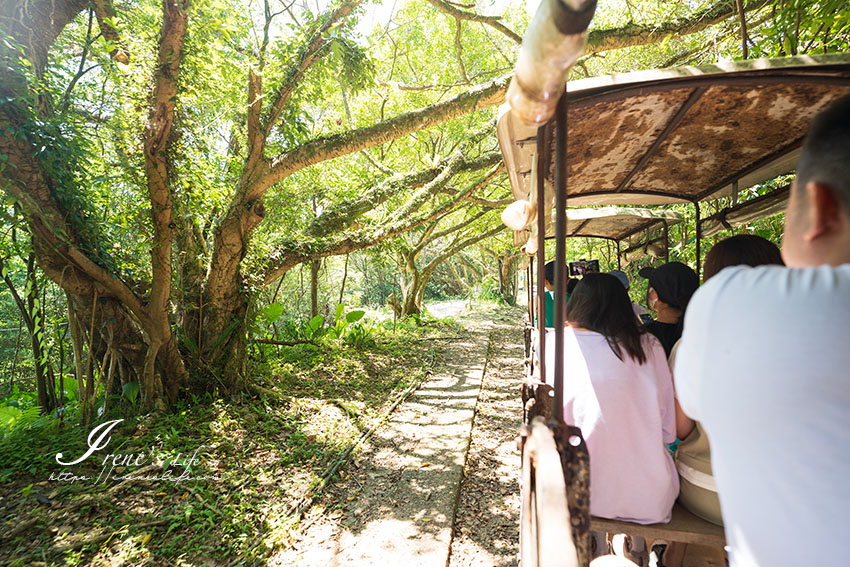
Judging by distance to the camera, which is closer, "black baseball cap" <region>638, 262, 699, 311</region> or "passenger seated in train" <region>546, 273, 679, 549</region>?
"passenger seated in train" <region>546, 273, 679, 549</region>

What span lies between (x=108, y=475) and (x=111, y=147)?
4208 mm

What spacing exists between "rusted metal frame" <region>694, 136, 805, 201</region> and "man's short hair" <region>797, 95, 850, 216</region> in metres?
2.38

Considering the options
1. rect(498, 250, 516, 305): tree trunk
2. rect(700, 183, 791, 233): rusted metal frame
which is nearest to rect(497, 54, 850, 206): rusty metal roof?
rect(700, 183, 791, 233): rusted metal frame

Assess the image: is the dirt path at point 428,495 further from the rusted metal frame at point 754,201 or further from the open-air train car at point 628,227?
the rusted metal frame at point 754,201

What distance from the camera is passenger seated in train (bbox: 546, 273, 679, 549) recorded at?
2.04m

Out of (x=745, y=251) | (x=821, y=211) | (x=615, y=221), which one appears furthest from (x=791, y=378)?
(x=615, y=221)

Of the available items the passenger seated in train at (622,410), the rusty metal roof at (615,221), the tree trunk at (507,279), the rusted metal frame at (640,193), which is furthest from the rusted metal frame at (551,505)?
the tree trunk at (507,279)

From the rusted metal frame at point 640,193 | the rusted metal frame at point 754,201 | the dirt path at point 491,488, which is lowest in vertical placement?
the dirt path at point 491,488

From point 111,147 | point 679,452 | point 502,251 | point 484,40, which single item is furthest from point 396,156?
point 502,251

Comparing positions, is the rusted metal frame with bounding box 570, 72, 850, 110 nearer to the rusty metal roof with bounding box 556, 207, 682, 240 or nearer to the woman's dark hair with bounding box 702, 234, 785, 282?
the woman's dark hair with bounding box 702, 234, 785, 282

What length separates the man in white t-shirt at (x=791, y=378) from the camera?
2.32 feet

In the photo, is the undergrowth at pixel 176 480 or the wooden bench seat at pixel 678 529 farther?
the undergrowth at pixel 176 480

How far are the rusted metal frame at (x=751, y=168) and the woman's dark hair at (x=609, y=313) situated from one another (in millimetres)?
1681

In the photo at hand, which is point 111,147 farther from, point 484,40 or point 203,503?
point 484,40
